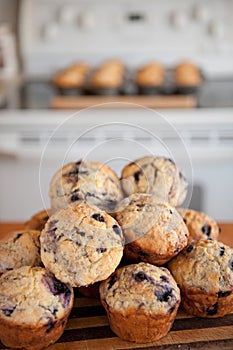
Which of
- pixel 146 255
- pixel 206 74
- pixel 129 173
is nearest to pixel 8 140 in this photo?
→ pixel 206 74

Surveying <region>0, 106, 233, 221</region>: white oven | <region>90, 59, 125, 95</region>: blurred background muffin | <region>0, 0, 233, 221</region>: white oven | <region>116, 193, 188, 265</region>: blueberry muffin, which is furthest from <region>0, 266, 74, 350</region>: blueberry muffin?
<region>90, 59, 125, 95</region>: blurred background muffin

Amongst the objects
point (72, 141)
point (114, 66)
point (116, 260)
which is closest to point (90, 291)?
point (116, 260)

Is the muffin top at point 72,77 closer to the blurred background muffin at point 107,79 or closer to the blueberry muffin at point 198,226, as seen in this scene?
the blurred background muffin at point 107,79

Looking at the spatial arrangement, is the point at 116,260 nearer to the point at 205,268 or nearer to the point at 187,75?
the point at 205,268

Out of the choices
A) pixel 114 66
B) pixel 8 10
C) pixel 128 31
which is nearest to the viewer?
pixel 114 66

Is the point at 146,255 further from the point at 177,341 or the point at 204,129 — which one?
the point at 204,129

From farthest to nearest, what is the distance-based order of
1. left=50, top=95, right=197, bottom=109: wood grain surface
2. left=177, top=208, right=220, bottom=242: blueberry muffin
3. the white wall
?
the white wall, left=50, top=95, right=197, bottom=109: wood grain surface, left=177, top=208, right=220, bottom=242: blueberry muffin

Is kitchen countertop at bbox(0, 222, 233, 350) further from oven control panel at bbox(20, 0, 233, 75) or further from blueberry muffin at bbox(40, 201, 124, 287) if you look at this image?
oven control panel at bbox(20, 0, 233, 75)
